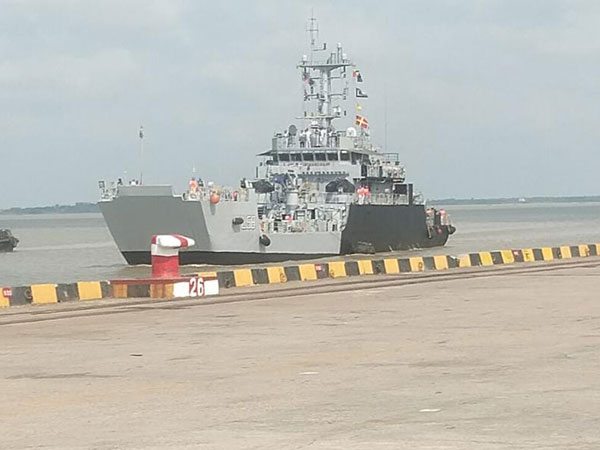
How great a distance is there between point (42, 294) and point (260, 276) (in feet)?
15.5

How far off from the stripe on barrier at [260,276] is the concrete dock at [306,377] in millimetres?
4167

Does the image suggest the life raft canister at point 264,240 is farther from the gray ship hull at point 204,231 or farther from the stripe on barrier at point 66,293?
the stripe on barrier at point 66,293

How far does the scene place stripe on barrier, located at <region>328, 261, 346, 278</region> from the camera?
2204cm

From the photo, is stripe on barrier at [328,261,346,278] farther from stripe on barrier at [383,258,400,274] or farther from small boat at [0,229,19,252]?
small boat at [0,229,19,252]

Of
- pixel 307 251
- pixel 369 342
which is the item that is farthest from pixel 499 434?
pixel 307 251

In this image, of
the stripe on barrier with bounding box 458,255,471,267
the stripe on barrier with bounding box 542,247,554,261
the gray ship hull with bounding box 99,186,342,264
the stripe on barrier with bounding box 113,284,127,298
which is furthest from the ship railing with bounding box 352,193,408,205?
the stripe on barrier with bounding box 113,284,127,298

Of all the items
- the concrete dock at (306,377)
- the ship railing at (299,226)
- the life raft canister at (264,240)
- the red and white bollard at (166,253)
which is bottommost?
the concrete dock at (306,377)

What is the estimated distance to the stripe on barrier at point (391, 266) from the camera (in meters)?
23.1

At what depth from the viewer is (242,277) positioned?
19906 mm

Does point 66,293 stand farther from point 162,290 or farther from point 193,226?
point 193,226

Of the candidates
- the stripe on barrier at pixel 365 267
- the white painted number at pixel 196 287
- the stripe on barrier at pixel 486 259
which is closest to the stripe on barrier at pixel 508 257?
the stripe on barrier at pixel 486 259

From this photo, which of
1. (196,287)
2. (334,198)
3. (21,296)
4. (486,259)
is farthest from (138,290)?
(334,198)

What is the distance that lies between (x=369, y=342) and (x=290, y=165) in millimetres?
35515

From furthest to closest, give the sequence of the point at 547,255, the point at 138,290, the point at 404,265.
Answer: the point at 547,255
the point at 404,265
the point at 138,290
